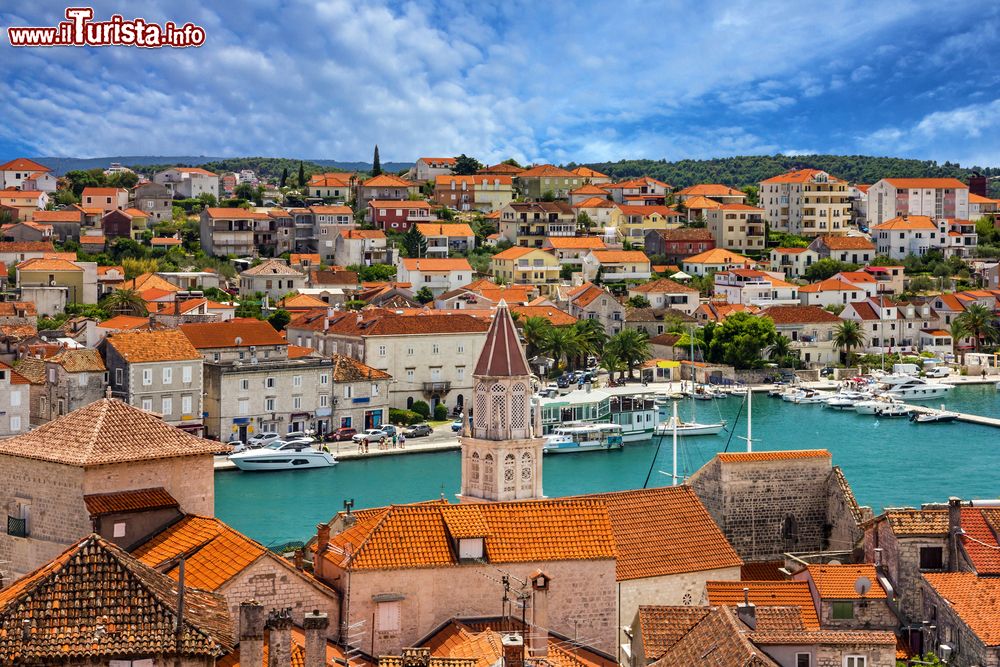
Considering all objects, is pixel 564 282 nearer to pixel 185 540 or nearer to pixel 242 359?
pixel 242 359

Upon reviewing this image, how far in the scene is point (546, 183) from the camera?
12044 cm

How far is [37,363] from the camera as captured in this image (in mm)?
54250

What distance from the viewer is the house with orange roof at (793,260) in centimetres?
10294

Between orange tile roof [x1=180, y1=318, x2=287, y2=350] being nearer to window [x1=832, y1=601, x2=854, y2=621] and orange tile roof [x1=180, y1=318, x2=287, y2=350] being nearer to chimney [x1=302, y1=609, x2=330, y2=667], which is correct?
window [x1=832, y1=601, x2=854, y2=621]

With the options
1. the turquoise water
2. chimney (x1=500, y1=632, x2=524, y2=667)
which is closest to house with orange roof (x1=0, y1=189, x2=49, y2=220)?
the turquoise water

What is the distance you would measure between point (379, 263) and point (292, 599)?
77328mm

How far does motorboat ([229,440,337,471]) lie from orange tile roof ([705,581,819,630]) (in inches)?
1270

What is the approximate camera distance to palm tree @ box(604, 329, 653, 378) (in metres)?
75.1

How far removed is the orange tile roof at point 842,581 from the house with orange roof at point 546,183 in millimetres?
96806

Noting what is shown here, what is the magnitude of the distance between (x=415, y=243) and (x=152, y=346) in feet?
141

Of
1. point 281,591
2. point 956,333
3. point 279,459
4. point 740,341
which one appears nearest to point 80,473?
point 281,591

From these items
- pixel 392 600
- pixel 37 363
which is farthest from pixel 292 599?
pixel 37 363

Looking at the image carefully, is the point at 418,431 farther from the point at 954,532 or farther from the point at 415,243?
the point at 415,243

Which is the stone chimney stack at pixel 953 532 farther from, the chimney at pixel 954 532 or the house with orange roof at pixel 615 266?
the house with orange roof at pixel 615 266
